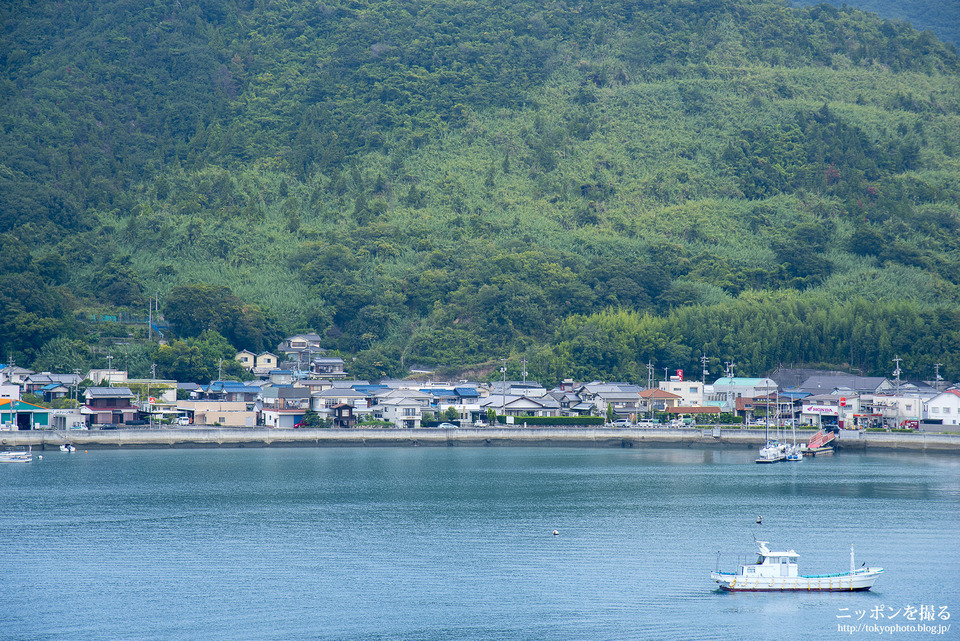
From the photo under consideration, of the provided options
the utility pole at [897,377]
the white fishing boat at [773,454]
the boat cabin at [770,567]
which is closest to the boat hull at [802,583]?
the boat cabin at [770,567]

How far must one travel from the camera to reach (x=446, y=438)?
208ft

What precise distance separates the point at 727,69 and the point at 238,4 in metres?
67.9

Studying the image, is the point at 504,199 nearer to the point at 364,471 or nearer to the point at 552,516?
the point at 364,471

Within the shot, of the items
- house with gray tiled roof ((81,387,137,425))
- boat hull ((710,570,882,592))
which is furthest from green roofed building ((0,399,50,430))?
boat hull ((710,570,882,592))

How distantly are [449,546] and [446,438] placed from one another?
→ 100 ft

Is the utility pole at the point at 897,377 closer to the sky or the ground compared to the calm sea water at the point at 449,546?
closer to the sky

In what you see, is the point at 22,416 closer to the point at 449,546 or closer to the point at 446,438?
the point at 446,438

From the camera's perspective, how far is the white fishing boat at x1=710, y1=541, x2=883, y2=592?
89.9ft

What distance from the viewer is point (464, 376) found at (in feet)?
263

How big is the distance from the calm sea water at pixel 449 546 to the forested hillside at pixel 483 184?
1156 inches

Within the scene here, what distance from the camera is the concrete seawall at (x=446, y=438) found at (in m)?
57.9

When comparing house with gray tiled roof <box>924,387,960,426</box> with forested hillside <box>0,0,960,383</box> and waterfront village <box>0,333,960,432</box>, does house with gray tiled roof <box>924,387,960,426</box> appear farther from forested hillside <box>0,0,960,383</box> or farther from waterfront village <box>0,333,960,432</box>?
forested hillside <box>0,0,960,383</box>

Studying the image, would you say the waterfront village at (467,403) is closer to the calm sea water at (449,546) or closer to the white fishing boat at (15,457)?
the white fishing boat at (15,457)

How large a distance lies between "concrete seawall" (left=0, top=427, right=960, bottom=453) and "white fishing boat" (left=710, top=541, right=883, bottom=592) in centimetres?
3437
